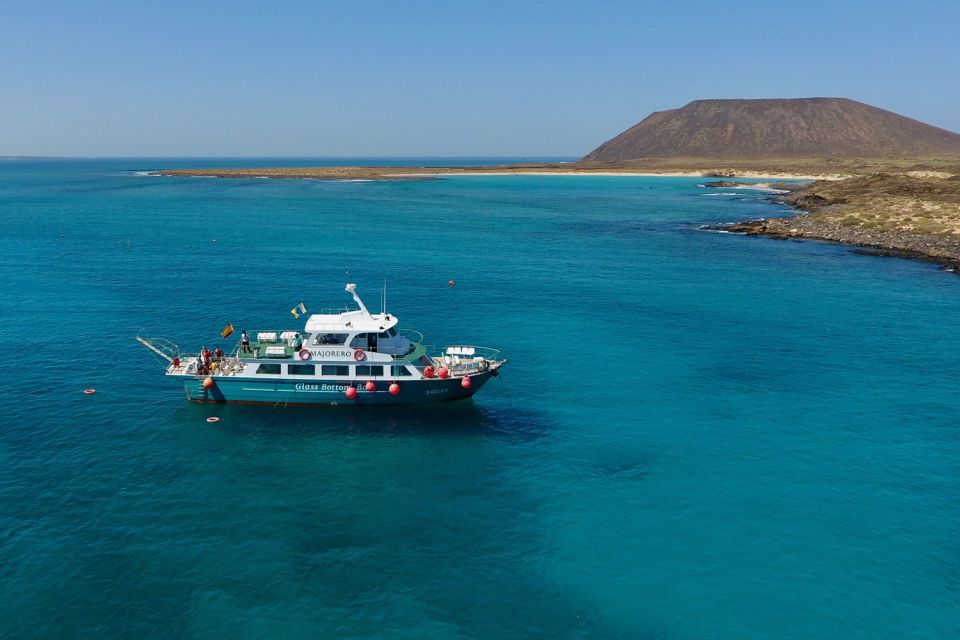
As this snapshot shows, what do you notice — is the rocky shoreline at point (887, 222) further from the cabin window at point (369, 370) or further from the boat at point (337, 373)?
the cabin window at point (369, 370)

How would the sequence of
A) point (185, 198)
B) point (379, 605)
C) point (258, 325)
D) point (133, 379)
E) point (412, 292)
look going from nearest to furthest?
point (379, 605) → point (133, 379) → point (258, 325) → point (412, 292) → point (185, 198)

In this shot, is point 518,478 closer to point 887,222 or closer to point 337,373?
point 337,373

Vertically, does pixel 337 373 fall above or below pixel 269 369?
A: below

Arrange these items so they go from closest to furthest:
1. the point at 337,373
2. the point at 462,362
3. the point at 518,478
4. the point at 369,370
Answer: the point at 518,478 → the point at 369,370 → the point at 337,373 → the point at 462,362

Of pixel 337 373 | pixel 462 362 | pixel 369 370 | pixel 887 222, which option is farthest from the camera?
pixel 887 222

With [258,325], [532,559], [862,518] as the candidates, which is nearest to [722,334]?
[862,518]

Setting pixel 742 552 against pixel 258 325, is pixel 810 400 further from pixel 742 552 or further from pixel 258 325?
pixel 258 325

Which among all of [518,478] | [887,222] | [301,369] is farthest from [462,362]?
[887,222]
